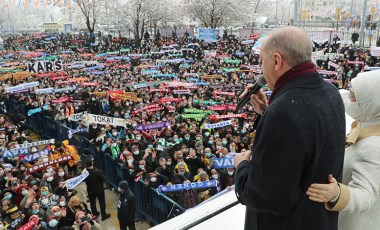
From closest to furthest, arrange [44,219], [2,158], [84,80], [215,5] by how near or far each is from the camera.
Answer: [44,219] < [2,158] < [84,80] < [215,5]

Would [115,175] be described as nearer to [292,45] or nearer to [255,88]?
[255,88]

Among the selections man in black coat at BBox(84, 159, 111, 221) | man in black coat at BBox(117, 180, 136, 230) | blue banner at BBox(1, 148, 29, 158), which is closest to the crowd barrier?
man in black coat at BBox(117, 180, 136, 230)

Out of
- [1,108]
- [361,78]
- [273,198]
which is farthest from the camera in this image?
[1,108]

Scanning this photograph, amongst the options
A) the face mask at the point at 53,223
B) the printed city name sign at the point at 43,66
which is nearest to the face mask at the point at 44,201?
the face mask at the point at 53,223

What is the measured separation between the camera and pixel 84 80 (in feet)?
63.8

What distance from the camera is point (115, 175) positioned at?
944cm

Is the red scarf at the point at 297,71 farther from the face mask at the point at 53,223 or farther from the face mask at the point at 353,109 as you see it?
the face mask at the point at 53,223

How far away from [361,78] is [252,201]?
0.81 m

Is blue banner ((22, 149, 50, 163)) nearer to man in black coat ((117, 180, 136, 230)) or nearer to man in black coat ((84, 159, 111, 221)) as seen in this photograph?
man in black coat ((84, 159, 111, 221))

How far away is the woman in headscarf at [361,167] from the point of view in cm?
150

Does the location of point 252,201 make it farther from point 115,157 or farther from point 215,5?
point 215,5

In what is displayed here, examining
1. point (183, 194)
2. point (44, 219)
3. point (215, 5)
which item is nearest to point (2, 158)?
point (44, 219)

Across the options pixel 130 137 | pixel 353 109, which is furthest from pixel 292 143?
pixel 130 137

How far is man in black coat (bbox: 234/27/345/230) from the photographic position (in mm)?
1328
